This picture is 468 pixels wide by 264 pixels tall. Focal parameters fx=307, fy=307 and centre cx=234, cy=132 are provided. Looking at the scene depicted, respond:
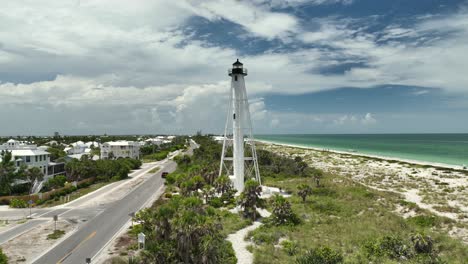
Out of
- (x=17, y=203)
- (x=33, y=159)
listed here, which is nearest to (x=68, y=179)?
(x=33, y=159)

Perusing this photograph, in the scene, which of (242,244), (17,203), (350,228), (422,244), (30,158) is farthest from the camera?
(30,158)

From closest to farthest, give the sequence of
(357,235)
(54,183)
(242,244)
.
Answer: (242,244) → (357,235) → (54,183)

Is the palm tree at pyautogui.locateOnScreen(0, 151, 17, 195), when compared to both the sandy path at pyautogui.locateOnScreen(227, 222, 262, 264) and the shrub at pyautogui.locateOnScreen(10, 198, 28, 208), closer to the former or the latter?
the shrub at pyautogui.locateOnScreen(10, 198, 28, 208)

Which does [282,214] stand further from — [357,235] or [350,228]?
[357,235]

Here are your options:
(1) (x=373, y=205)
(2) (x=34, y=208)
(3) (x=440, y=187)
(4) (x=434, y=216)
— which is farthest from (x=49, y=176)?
(3) (x=440, y=187)

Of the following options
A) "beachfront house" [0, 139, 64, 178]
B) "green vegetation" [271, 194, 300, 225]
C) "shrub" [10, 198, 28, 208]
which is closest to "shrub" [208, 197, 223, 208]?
"green vegetation" [271, 194, 300, 225]

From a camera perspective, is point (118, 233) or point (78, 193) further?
point (78, 193)
